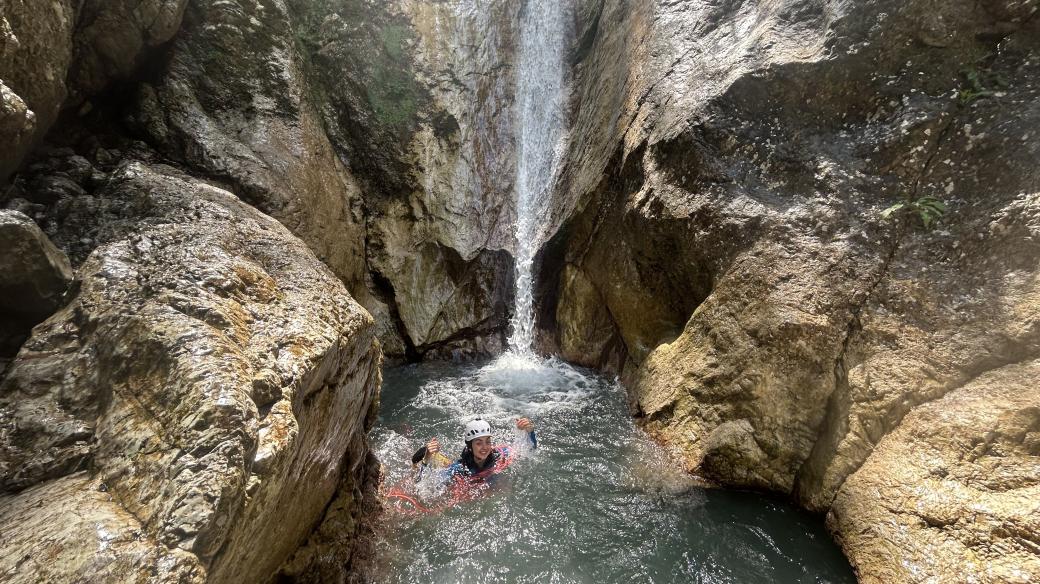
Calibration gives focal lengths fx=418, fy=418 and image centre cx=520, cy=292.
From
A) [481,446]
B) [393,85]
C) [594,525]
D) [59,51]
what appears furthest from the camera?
[393,85]

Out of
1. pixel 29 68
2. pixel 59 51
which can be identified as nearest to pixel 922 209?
pixel 29 68

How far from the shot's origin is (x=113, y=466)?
6.15 feet

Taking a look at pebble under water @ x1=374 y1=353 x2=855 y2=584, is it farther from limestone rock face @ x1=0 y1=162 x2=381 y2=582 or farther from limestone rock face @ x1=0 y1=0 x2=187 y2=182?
limestone rock face @ x1=0 y1=0 x2=187 y2=182

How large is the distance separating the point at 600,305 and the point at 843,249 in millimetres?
4034

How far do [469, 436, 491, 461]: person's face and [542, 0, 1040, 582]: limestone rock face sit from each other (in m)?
2.18

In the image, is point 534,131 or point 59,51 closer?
point 59,51

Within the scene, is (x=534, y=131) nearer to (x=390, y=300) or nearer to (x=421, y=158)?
(x=421, y=158)

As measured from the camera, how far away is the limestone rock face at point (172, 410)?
1.62 m

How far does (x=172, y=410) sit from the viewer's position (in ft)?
6.43

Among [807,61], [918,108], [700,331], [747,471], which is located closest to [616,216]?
[700,331]

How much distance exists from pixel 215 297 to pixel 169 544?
1.45 m

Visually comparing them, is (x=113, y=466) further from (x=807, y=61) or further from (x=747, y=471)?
(x=807, y=61)

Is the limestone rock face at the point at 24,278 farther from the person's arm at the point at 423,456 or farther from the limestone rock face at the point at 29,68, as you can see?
the person's arm at the point at 423,456

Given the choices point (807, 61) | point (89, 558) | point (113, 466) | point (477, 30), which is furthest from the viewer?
point (477, 30)
